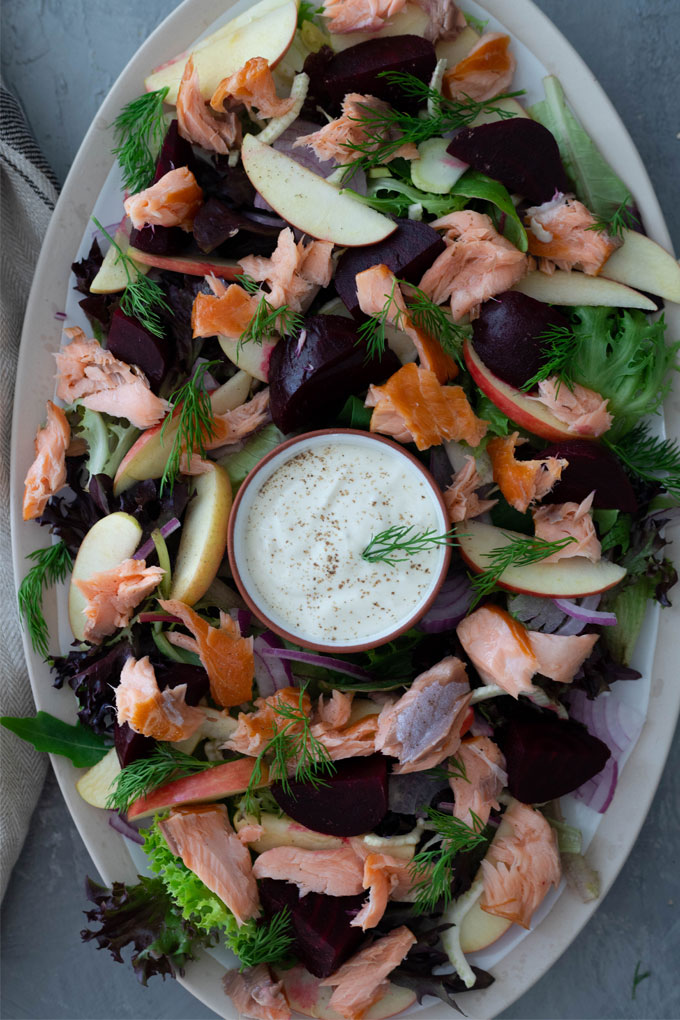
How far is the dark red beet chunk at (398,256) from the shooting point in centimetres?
204

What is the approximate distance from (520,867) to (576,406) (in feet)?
3.99

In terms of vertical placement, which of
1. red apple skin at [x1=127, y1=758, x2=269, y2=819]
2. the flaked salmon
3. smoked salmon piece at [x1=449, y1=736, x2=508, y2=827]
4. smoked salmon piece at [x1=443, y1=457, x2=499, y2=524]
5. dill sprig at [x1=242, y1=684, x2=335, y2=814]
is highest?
the flaked salmon

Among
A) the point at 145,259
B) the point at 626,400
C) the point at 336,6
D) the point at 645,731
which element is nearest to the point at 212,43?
the point at 336,6

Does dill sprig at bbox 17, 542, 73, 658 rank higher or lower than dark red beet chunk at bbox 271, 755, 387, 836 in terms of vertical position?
higher

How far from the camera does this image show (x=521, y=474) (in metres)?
2.03

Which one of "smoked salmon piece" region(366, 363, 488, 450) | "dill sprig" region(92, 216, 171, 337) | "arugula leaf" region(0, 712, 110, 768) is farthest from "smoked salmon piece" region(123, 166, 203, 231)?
"arugula leaf" region(0, 712, 110, 768)

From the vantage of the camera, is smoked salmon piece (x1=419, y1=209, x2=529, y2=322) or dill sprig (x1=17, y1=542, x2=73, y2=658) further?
dill sprig (x1=17, y1=542, x2=73, y2=658)

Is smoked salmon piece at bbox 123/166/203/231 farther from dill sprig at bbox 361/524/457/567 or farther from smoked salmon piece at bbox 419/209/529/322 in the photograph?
dill sprig at bbox 361/524/457/567

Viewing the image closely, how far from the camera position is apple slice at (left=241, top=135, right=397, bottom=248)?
207 centimetres

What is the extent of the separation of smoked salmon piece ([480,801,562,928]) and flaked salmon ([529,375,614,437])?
3.37 ft

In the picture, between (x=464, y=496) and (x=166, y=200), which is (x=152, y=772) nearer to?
(x=464, y=496)

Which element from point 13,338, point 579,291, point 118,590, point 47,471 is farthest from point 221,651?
point 579,291

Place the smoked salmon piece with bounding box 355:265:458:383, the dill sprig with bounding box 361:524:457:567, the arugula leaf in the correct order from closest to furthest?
the dill sprig with bounding box 361:524:457:567
the smoked salmon piece with bounding box 355:265:458:383
the arugula leaf

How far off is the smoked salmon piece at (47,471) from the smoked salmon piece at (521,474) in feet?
3.90
